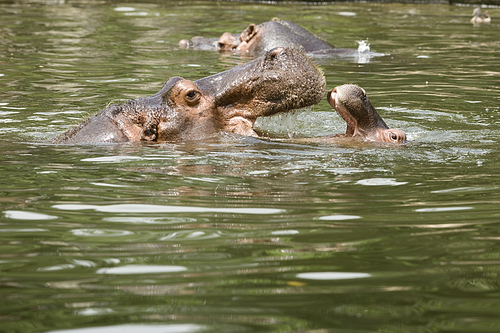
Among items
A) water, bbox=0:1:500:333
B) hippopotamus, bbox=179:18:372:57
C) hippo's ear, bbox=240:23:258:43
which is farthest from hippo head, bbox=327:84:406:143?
hippo's ear, bbox=240:23:258:43

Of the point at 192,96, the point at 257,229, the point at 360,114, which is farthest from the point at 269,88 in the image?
the point at 257,229

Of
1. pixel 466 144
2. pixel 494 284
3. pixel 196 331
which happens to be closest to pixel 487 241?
pixel 494 284

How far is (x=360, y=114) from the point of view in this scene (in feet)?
19.6

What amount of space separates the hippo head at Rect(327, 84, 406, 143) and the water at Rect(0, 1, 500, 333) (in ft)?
1.00

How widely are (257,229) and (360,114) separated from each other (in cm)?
278

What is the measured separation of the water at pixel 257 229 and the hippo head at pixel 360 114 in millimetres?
305

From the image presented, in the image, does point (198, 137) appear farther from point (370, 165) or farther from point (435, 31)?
point (435, 31)

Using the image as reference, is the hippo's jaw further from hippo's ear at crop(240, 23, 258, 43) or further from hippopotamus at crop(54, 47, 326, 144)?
hippo's ear at crop(240, 23, 258, 43)

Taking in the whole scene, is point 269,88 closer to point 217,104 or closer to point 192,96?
point 217,104

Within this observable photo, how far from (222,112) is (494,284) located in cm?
332

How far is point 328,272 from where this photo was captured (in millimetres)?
2883

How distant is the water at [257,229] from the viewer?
2523mm

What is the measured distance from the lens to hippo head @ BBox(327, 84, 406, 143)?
583 centimetres

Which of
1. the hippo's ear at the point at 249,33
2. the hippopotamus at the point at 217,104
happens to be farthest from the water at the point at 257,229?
the hippo's ear at the point at 249,33
